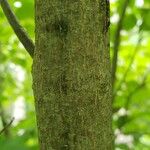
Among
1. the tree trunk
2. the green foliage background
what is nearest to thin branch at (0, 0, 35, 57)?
the tree trunk

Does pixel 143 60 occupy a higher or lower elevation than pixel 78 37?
higher

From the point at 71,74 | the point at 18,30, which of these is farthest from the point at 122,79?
the point at 71,74

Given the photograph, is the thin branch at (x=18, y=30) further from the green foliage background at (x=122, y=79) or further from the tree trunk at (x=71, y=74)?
the green foliage background at (x=122, y=79)

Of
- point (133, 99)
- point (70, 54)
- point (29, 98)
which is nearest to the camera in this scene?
point (70, 54)

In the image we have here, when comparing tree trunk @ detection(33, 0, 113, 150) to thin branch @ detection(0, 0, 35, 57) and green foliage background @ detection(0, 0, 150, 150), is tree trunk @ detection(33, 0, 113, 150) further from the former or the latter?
green foliage background @ detection(0, 0, 150, 150)

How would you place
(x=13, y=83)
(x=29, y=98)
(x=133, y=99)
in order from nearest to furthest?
(x=133, y=99) → (x=29, y=98) → (x=13, y=83)

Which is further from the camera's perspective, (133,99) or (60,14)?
(133,99)

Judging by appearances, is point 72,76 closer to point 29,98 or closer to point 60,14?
point 60,14

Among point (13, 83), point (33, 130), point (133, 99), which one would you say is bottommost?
point (33, 130)

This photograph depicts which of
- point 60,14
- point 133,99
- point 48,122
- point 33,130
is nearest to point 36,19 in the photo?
point 60,14
